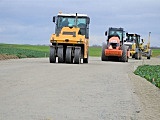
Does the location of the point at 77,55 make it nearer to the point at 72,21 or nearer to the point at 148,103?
the point at 72,21

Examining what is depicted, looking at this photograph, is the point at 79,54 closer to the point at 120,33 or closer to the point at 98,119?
the point at 120,33

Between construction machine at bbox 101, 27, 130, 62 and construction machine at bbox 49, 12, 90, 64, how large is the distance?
7.38 metres

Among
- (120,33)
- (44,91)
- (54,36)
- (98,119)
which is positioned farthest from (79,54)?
(98,119)

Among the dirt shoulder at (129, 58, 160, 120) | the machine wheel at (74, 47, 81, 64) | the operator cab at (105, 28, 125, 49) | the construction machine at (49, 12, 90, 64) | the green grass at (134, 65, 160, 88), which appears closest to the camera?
the dirt shoulder at (129, 58, 160, 120)

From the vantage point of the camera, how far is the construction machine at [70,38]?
103ft

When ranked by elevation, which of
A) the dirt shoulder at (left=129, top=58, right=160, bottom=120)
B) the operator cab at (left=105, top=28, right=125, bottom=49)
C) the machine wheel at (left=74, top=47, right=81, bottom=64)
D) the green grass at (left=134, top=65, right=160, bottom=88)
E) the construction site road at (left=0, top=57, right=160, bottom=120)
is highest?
the operator cab at (left=105, top=28, right=125, bottom=49)

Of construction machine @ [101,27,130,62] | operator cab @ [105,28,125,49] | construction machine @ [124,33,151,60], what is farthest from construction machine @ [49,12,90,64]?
construction machine @ [124,33,151,60]

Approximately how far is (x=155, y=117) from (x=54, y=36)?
77.3ft

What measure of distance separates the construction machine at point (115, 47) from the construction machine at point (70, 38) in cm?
738

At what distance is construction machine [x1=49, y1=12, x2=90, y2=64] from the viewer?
103 ft

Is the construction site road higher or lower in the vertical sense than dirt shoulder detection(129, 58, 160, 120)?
higher

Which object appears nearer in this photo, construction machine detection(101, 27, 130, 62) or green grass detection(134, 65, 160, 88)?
green grass detection(134, 65, 160, 88)

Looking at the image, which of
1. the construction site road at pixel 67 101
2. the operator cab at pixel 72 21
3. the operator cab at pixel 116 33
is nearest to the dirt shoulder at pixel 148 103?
the construction site road at pixel 67 101

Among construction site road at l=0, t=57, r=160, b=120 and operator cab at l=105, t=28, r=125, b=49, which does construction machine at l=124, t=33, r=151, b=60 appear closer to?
operator cab at l=105, t=28, r=125, b=49
